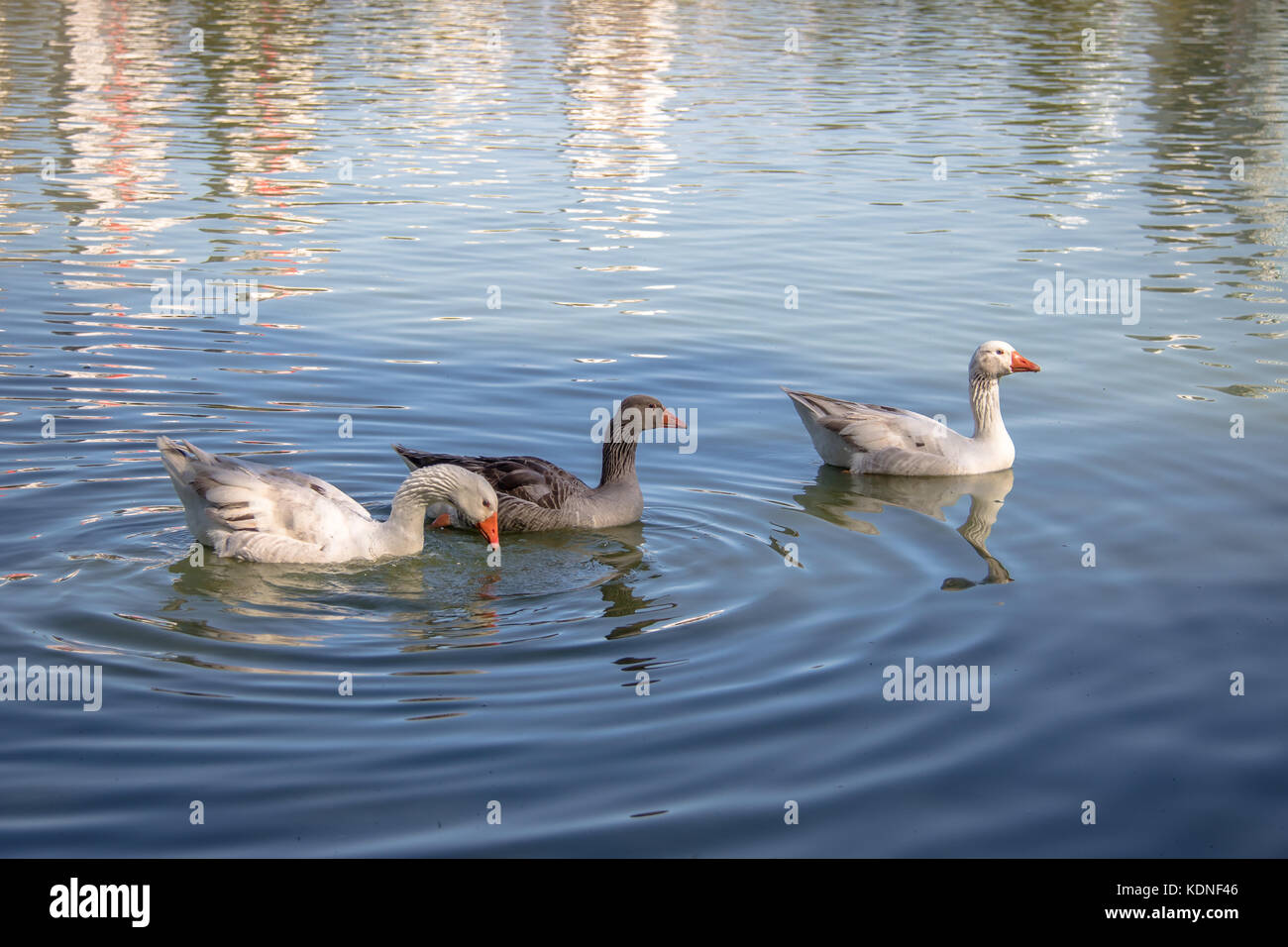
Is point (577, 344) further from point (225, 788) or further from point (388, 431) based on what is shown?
point (225, 788)

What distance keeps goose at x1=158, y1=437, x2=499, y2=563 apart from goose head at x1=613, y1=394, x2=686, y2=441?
6.24ft

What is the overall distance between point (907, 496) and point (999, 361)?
68.9 inches

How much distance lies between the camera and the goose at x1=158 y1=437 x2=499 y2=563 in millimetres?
10078

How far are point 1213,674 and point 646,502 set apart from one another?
16.2ft

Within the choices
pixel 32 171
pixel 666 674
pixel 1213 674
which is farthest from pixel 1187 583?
pixel 32 171

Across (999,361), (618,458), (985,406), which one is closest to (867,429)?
(985,406)

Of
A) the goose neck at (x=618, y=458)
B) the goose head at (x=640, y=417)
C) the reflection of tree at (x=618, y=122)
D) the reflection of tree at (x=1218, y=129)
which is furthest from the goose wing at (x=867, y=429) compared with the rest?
the reflection of tree at (x=618, y=122)

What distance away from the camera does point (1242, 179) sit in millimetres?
26875

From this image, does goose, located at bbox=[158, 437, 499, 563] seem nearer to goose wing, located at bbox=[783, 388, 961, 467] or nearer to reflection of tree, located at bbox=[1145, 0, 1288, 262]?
goose wing, located at bbox=[783, 388, 961, 467]

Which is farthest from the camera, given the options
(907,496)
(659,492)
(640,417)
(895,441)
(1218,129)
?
(1218,129)

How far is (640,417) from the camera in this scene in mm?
12023

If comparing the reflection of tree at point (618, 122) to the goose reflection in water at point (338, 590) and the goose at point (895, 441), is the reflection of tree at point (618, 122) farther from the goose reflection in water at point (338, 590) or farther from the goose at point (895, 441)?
the goose reflection in water at point (338, 590)

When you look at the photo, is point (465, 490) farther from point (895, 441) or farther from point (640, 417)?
point (895, 441)

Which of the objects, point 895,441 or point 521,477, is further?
point 895,441
